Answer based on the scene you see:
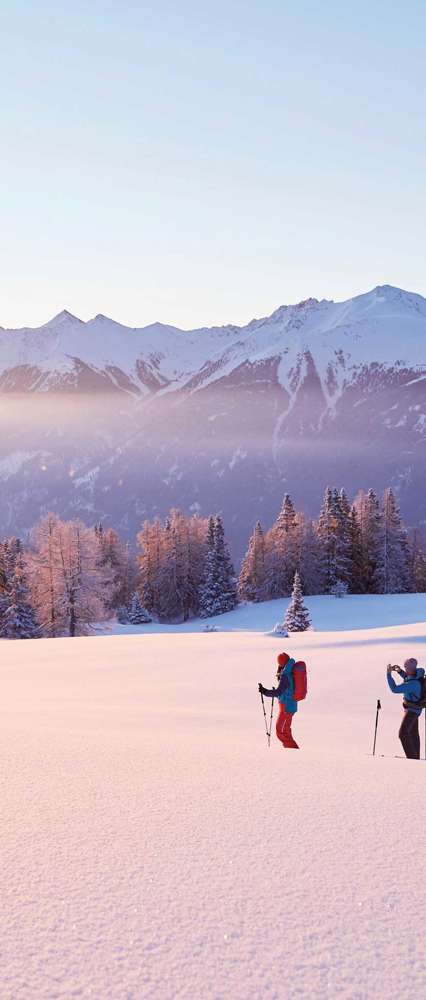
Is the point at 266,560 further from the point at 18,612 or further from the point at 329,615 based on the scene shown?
the point at 18,612

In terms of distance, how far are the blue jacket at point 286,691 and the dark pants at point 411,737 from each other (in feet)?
4.92

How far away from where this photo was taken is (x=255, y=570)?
67.4 m

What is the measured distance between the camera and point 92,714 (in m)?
10.6

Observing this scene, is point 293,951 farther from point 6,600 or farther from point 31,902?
point 6,600

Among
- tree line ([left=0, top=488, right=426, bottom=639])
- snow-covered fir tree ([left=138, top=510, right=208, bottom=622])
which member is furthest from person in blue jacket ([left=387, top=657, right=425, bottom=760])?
snow-covered fir tree ([left=138, top=510, right=208, bottom=622])

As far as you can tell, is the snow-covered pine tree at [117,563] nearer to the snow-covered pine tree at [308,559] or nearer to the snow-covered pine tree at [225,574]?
the snow-covered pine tree at [225,574]

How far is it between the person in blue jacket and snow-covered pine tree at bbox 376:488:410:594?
176 feet

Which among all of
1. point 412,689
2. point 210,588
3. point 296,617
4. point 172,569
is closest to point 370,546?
point 210,588

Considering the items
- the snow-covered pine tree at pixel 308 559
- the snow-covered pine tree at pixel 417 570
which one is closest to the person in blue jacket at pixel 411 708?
the snow-covered pine tree at pixel 308 559

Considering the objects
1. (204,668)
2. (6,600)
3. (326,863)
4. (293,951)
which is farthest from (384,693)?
(6,600)

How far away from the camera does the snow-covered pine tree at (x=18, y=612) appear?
43.6 m

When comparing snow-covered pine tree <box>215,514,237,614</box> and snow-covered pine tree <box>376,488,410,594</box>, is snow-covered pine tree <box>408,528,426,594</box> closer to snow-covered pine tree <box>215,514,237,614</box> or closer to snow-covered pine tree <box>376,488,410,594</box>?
snow-covered pine tree <box>376,488,410,594</box>

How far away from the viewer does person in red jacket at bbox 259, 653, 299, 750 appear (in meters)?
8.78

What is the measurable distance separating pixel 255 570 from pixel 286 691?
193ft
